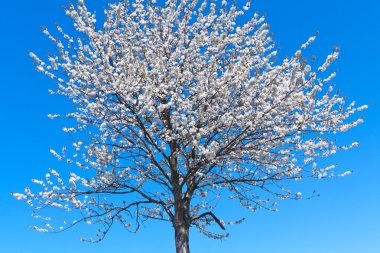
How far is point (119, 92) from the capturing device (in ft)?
38.2

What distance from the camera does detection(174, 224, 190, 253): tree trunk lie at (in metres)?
12.2

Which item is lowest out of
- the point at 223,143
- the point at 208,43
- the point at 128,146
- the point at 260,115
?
the point at 260,115

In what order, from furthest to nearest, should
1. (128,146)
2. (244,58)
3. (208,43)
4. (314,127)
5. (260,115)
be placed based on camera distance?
(208,43) → (128,146) → (314,127) → (244,58) → (260,115)

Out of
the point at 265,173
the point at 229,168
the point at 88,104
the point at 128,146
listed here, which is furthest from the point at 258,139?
the point at 88,104

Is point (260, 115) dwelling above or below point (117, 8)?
below

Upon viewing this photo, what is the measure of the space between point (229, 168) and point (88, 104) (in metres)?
4.88

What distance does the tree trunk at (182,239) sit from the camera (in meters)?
12.2

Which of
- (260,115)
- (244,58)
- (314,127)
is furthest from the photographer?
(314,127)

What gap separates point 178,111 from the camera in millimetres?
11641

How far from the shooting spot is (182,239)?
1229 cm

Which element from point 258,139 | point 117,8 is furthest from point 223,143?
point 117,8

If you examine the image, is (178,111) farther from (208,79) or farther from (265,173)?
(265,173)

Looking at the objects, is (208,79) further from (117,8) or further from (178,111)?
(117,8)

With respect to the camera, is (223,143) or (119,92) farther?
(223,143)
